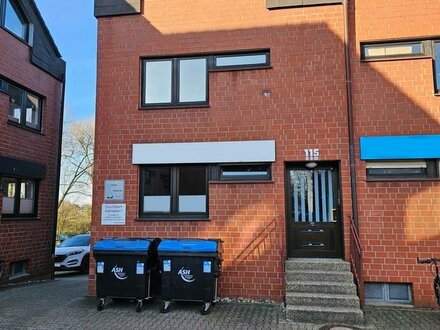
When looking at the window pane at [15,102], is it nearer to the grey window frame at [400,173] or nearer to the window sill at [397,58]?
the window sill at [397,58]

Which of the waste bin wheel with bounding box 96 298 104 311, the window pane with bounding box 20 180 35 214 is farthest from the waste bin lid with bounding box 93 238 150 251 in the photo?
the window pane with bounding box 20 180 35 214

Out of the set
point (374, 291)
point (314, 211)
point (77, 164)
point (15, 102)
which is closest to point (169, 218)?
point (314, 211)

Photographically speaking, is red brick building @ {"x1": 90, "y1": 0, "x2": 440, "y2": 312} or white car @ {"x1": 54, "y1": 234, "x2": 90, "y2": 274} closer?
red brick building @ {"x1": 90, "y1": 0, "x2": 440, "y2": 312}

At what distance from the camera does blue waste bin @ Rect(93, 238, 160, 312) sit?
294 inches

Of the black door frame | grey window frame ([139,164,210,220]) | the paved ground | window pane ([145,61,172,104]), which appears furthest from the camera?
window pane ([145,61,172,104])

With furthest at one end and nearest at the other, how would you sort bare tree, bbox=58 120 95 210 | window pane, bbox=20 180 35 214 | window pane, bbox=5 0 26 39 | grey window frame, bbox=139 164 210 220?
bare tree, bbox=58 120 95 210 < window pane, bbox=20 180 35 214 < window pane, bbox=5 0 26 39 < grey window frame, bbox=139 164 210 220

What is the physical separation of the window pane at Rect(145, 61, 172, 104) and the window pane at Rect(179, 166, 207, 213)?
161cm

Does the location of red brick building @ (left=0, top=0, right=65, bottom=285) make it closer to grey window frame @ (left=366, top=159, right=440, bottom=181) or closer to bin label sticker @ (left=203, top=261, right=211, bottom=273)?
bin label sticker @ (left=203, top=261, right=211, bottom=273)

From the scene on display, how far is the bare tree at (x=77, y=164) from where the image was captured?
107 feet

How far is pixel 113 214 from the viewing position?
28.9ft

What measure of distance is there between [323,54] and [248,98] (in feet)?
5.59

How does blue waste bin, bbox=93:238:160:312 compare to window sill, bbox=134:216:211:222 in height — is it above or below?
below

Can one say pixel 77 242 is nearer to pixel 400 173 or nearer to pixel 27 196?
pixel 27 196

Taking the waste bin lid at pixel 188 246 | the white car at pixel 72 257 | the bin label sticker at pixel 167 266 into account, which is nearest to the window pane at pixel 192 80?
the waste bin lid at pixel 188 246
